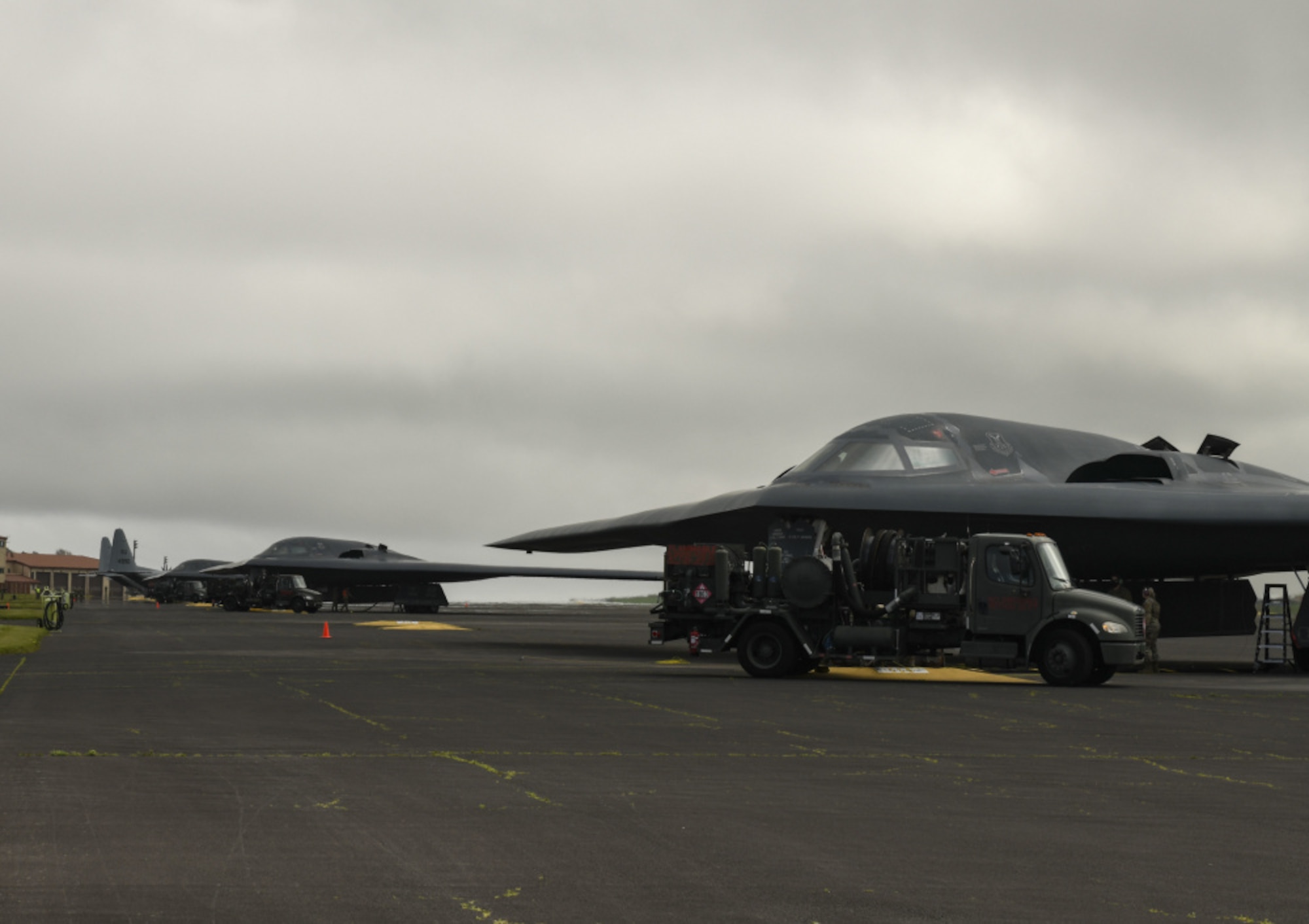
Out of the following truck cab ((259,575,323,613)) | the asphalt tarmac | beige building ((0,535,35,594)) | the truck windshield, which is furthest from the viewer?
beige building ((0,535,35,594))

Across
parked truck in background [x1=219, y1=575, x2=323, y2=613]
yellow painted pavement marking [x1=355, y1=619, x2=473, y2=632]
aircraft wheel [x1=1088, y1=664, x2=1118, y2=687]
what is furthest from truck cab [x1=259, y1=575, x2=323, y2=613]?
aircraft wheel [x1=1088, y1=664, x2=1118, y2=687]

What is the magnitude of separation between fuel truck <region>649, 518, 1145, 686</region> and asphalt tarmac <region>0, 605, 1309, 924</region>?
2.14 meters

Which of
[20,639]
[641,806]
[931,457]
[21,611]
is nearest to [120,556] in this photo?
[21,611]

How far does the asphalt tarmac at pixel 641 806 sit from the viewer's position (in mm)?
6137

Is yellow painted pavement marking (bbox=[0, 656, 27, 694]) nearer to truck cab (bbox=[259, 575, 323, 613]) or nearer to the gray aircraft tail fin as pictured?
truck cab (bbox=[259, 575, 323, 613])

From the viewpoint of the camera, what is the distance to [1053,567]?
21.9 m

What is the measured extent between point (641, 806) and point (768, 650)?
46.8 ft

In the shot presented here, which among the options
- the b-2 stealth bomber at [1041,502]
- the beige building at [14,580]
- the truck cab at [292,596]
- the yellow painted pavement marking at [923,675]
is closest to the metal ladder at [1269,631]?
the b-2 stealth bomber at [1041,502]

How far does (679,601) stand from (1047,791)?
14.4 metres

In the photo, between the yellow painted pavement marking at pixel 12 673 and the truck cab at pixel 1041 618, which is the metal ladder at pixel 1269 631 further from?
the yellow painted pavement marking at pixel 12 673

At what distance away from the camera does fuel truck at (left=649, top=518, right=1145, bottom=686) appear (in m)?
21.3

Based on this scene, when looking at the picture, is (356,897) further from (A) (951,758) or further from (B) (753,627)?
(B) (753,627)

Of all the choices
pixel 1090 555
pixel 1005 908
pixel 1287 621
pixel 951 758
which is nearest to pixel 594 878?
pixel 1005 908

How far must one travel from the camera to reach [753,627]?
22938 millimetres
